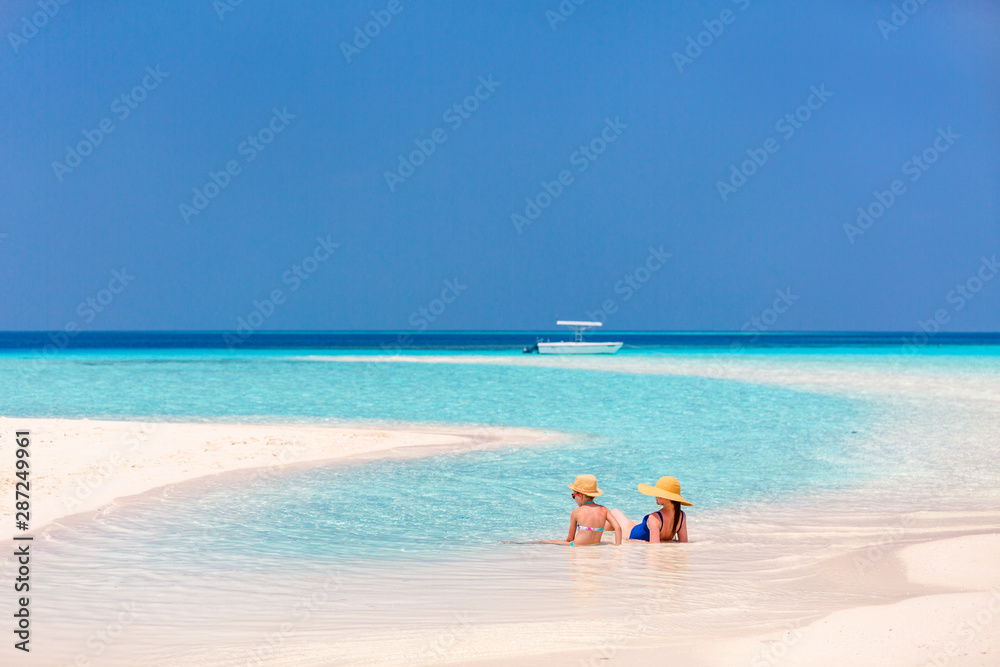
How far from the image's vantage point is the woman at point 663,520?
27.9 feet

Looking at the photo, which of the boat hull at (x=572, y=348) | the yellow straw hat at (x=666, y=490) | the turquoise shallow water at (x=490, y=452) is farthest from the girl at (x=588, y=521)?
the boat hull at (x=572, y=348)

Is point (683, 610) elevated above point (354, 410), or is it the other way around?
point (354, 410)

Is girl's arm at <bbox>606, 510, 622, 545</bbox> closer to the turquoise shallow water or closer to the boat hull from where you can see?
the turquoise shallow water

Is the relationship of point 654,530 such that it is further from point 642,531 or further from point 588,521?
point 588,521

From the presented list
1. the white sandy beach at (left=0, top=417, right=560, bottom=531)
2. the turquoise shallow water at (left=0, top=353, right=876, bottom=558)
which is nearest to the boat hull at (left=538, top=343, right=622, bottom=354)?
the turquoise shallow water at (left=0, top=353, right=876, bottom=558)

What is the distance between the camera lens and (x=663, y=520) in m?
8.60

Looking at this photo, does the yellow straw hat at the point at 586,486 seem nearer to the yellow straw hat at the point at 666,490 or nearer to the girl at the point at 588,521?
the girl at the point at 588,521

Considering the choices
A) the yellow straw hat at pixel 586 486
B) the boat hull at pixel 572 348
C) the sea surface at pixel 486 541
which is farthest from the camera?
the boat hull at pixel 572 348

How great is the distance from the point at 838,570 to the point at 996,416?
17.5 metres

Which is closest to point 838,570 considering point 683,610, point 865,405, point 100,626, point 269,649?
point 683,610

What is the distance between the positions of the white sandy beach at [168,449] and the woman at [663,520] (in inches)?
224

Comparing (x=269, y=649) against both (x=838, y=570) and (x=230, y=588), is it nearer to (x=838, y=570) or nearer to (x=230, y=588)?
(x=230, y=588)

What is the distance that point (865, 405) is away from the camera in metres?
25.7

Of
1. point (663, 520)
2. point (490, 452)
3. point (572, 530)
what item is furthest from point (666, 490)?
point (490, 452)
